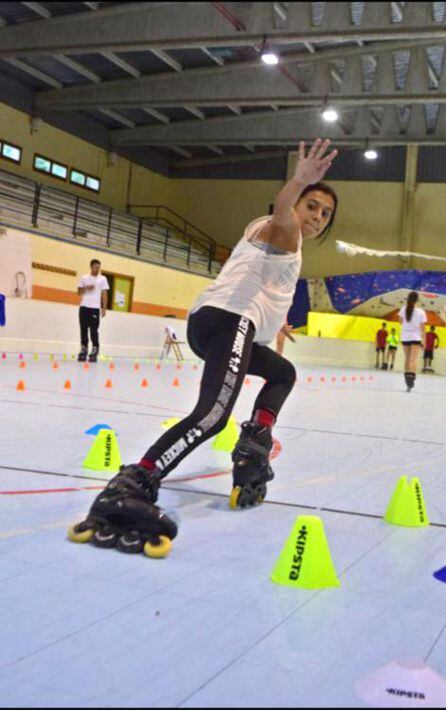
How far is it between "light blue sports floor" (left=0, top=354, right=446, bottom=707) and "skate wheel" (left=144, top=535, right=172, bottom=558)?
2cm

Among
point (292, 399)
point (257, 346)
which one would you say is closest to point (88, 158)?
point (292, 399)

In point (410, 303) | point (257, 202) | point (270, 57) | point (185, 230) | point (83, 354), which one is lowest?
point (83, 354)

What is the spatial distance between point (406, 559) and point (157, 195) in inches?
1070

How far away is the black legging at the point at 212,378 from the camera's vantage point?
2217 mm

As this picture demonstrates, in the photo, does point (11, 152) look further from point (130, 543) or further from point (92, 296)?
point (130, 543)

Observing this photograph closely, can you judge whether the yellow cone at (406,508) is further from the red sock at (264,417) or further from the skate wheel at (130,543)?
the skate wheel at (130,543)

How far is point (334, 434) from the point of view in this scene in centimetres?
490

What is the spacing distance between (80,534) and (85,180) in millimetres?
23509

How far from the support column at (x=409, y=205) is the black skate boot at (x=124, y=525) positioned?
81.4ft

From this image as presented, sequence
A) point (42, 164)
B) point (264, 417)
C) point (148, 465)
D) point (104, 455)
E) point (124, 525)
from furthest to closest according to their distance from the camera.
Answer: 1. point (42, 164)
2. point (104, 455)
3. point (264, 417)
4. point (148, 465)
5. point (124, 525)

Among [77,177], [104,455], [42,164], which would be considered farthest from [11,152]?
[104,455]

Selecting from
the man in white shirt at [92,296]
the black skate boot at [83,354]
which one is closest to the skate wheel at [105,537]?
the man in white shirt at [92,296]

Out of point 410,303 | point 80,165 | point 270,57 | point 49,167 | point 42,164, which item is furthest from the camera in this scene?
point 80,165

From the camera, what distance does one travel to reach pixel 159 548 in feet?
6.17
